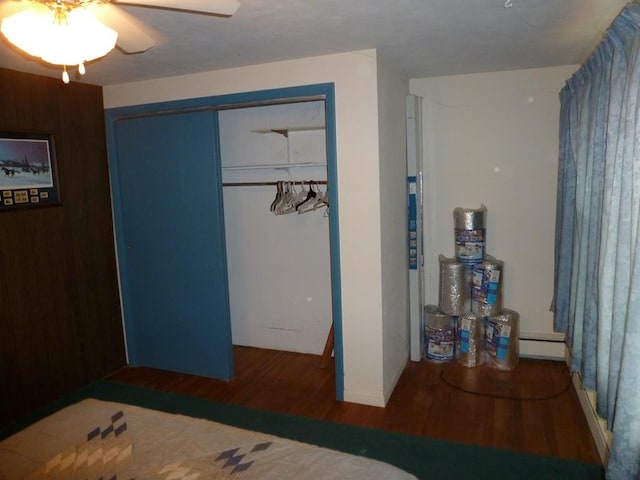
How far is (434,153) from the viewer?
386 cm

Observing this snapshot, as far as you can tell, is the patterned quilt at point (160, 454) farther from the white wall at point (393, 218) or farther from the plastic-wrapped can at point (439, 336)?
the plastic-wrapped can at point (439, 336)

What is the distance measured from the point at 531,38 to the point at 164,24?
6.78 feet

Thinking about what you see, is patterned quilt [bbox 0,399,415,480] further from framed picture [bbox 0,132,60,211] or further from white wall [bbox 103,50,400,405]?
framed picture [bbox 0,132,60,211]

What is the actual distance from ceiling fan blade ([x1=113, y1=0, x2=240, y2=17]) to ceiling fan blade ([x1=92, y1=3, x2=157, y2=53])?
0.11 m

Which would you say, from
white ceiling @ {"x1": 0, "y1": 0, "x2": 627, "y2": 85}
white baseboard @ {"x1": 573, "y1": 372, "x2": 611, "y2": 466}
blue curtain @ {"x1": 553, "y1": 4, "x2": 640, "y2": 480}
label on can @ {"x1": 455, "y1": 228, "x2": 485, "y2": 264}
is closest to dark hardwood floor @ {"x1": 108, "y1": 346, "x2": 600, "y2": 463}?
white baseboard @ {"x1": 573, "y1": 372, "x2": 611, "y2": 466}

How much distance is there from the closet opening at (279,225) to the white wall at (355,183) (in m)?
0.62

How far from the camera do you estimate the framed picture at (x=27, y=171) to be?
298 centimetres

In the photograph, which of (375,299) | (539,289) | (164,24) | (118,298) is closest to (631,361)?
Result: (375,299)

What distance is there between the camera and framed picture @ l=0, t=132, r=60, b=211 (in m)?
2.98

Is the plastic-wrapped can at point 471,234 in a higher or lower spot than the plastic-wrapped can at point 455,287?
higher

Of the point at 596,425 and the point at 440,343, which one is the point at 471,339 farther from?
the point at 596,425

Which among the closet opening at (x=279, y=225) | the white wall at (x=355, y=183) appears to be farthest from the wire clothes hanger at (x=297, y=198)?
the white wall at (x=355, y=183)

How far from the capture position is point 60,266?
131 inches

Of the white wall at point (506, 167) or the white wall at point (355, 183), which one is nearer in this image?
the white wall at point (355, 183)
